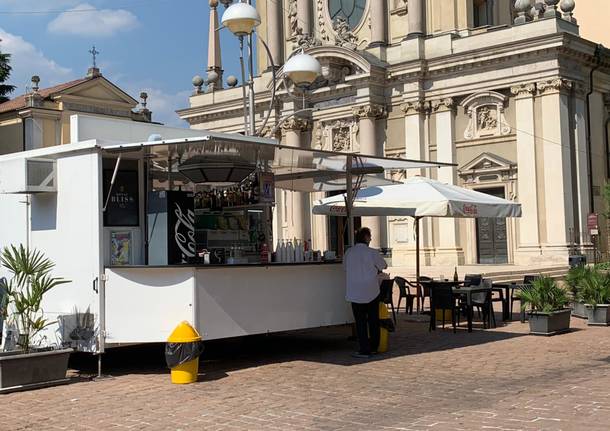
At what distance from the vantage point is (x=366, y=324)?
10.7 metres

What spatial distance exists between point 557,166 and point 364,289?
20.1 metres

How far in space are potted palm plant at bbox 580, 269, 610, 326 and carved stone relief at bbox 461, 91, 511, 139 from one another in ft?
54.6

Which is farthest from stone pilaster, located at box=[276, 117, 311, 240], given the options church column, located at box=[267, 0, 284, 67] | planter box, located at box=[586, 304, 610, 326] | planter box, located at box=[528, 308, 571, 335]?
planter box, located at box=[528, 308, 571, 335]

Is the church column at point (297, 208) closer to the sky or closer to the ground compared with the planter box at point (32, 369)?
closer to the sky

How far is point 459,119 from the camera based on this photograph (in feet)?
105

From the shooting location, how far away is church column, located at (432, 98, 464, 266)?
102 feet

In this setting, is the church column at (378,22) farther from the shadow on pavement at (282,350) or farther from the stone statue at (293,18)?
the shadow on pavement at (282,350)

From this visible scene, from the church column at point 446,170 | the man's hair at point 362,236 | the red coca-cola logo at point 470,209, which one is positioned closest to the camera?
the man's hair at point 362,236

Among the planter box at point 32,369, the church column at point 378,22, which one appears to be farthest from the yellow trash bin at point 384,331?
the church column at point 378,22

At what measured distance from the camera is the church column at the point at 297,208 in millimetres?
36531

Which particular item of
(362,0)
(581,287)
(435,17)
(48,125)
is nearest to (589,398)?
(581,287)

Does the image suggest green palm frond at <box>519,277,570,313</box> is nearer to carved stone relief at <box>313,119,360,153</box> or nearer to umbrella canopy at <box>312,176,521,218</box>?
umbrella canopy at <box>312,176,521,218</box>

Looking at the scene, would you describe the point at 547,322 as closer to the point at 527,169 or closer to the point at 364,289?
the point at 364,289

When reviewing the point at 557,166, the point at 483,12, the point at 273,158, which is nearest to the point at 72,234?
the point at 273,158
